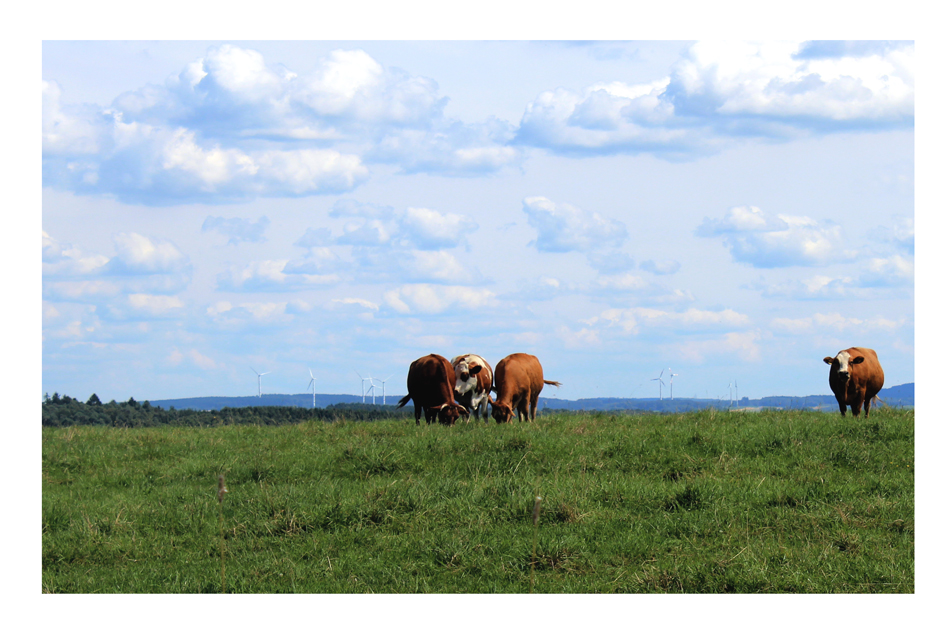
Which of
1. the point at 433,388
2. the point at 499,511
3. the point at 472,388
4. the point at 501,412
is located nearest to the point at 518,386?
the point at 472,388

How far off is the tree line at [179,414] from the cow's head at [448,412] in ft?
5.99

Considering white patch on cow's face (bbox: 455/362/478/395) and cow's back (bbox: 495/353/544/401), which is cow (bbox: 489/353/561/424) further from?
white patch on cow's face (bbox: 455/362/478/395)

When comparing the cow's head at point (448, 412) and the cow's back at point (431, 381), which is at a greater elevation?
the cow's back at point (431, 381)

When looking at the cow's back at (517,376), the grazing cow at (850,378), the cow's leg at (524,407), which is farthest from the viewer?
the cow's leg at (524,407)

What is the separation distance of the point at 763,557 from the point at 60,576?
8242mm

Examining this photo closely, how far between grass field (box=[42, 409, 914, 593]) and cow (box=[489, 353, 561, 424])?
13.8 ft

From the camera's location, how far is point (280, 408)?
88.8 ft

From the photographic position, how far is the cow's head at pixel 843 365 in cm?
1984

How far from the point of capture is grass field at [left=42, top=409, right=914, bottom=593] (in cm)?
900

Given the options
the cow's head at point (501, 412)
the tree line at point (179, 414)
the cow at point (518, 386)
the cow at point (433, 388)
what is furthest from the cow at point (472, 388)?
the tree line at point (179, 414)

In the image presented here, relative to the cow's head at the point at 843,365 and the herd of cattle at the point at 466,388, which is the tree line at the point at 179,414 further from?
the cow's head at the point at 843,365

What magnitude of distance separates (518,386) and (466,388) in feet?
4.83

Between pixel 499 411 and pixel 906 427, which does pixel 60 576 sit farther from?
pixel 906 427

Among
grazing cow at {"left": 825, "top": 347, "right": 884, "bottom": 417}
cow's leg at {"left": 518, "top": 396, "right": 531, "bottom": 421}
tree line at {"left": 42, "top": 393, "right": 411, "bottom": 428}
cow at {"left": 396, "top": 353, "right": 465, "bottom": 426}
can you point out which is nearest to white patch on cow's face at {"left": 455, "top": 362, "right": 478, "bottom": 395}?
cow at {"left": 396, "top": 353, "right": 465, "bottom": 426}
